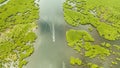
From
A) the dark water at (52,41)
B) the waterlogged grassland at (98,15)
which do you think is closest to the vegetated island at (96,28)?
the waterlogged grassland at (98,15)

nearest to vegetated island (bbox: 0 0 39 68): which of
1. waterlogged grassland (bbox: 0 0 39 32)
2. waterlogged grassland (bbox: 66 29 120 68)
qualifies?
waterlogged grassland (bbox: 0 0 39 32)

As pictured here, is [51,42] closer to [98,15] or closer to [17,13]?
[17,13]

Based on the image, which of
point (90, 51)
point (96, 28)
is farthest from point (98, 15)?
point (90, 51)

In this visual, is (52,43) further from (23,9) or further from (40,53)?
(23,9)

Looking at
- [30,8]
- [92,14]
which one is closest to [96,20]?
[92,14]

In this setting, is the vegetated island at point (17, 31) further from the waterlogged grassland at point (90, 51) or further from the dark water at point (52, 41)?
the waterlogged grassland at point (90, 51)
